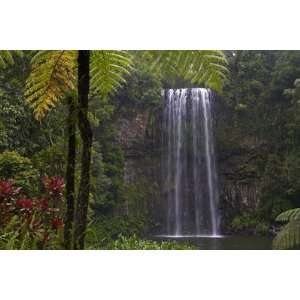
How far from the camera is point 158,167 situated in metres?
8.27

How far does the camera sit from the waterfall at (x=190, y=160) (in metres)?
7.23

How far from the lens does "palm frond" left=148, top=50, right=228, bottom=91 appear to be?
254 cm

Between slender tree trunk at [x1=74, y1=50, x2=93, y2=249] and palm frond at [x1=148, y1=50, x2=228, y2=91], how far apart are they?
1.63ft

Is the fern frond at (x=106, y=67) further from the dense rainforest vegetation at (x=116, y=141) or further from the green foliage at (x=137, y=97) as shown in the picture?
the green foliage at (x=137, y=97)

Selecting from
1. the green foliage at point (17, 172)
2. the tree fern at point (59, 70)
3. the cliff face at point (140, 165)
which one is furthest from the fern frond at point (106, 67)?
the cliff face at point (140, 165)

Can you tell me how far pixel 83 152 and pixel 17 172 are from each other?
1688mm

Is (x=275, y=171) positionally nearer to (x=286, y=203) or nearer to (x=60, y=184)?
(x=286, y=203)

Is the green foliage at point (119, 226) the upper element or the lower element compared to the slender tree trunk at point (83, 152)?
lower

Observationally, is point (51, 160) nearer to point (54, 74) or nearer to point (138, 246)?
point (138, 246)

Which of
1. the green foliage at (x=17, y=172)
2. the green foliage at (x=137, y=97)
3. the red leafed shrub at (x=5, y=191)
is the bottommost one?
the red leafed shrub at (x=5, y=191)

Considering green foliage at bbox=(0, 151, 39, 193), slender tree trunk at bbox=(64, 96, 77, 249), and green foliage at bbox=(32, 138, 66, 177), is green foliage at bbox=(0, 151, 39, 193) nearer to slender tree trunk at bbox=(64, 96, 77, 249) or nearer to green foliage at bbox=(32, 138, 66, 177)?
green foliage at bbox=(32, 138, 66, 177)

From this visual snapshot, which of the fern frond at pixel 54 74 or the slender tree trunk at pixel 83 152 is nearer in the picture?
the slender tree trunk at pixel 83 152
